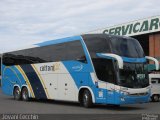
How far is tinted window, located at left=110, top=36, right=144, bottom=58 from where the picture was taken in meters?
19.7

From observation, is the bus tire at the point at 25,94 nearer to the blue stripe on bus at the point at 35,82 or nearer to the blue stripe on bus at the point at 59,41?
the blue stripe on bus at the point at 35,82

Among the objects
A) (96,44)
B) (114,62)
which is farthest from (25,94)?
Answer: (114,62)

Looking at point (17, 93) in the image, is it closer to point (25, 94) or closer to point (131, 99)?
point (25, 94)

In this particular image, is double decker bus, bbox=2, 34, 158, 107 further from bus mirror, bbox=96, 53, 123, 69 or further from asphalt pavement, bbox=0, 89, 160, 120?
asphalt pavement, bbox=0, 89, 160, 120

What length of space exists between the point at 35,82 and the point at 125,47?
26.0 feet

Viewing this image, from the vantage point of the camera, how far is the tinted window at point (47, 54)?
2165 cm

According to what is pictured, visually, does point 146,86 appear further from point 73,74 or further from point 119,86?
point 73,74

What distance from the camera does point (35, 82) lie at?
84.4 ft

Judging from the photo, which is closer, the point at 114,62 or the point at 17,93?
the point at 114,62

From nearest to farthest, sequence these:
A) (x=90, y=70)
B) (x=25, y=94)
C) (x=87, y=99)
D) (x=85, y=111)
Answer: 1. (x=85, y=111)
2. (x=90, y=70)
3. (x=87, y=99)
4. (x=25, y=94)

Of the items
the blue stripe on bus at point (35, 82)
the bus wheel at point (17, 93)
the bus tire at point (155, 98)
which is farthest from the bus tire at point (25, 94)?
the bus tire at point (155, 98)

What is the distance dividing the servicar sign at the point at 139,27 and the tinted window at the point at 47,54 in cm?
1919

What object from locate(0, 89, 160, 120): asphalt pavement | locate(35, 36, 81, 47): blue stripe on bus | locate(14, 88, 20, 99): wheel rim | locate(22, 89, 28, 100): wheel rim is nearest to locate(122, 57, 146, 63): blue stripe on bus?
locate(0, 89, 160, 120): asphalt pavement

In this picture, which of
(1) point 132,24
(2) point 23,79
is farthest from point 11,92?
(1) point 132,24
